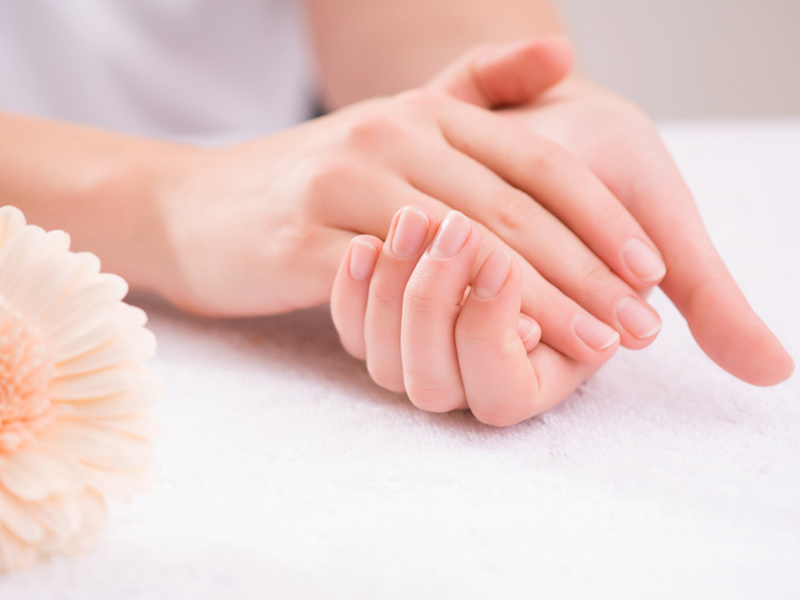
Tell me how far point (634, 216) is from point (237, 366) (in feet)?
0.82

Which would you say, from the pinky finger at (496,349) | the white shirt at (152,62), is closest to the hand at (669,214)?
the pinky finger at (496,349)

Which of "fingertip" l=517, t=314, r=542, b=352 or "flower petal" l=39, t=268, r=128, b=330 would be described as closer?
"flower petal" l=39, t=268, r=128, b=330

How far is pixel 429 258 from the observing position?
0.31 meters

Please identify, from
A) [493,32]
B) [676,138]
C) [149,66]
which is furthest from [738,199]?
[149,66]

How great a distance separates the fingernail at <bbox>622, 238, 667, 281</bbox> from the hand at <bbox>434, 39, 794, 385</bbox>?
0.04 feet

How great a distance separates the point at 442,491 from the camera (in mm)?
288

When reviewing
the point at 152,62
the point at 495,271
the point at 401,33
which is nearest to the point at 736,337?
the point at 495,271

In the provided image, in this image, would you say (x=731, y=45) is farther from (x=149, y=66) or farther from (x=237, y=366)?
(x=237, y=366)

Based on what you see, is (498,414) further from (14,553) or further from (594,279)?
(14,553)

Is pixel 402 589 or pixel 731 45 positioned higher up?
pixel 402 589

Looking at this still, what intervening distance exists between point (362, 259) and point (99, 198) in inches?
9.4

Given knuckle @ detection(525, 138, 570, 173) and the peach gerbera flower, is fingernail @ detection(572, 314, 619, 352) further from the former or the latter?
the peach gerbera flower

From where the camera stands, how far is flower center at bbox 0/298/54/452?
0.23 meters

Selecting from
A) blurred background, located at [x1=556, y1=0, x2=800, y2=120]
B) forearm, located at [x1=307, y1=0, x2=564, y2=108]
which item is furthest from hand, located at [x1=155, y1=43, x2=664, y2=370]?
blurred background, located at [x1=556, y1=0, x2=800, y2=120]
